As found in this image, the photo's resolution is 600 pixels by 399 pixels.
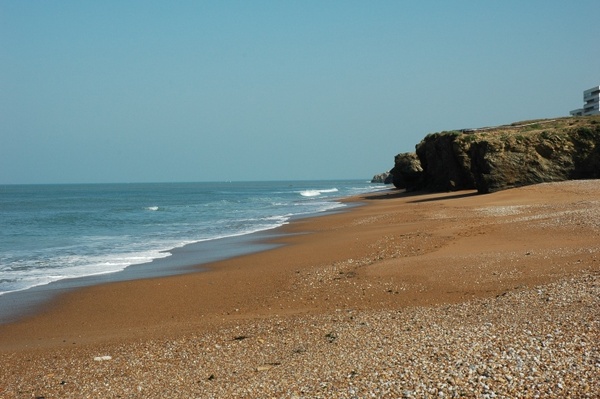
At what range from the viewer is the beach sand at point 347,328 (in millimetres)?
6434

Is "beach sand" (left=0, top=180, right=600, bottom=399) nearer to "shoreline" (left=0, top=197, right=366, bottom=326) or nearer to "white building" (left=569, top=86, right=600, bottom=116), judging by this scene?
"shoreline" (left=0, top=197, right=366, bottom=326)

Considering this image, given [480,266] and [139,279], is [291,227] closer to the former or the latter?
[139,279]

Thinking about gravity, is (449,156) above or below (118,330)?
above

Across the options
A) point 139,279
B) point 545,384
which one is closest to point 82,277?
point 139,279

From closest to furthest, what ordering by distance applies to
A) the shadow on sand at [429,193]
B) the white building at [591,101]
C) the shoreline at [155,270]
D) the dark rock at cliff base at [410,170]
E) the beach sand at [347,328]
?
the beach sand at [347,328] → the shoreline at [155,270] → the shadow on sand at [429,193] → the dark rock at cliff base at [410,170] → the white building at [591,101]

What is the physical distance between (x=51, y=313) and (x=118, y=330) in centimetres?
255

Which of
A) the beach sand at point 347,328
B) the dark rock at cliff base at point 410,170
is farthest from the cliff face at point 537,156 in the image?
the dark rock at cliff base at point 410,170

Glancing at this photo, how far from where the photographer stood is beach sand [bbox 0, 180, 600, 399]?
6.43 metres

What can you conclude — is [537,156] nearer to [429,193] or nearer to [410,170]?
[429,193]

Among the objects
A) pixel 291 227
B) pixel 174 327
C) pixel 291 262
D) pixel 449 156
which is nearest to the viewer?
pixel 174 327

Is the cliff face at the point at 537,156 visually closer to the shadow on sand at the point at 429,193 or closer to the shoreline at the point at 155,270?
the shadow on sand at the point at 429,193

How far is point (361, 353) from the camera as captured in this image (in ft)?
24.4

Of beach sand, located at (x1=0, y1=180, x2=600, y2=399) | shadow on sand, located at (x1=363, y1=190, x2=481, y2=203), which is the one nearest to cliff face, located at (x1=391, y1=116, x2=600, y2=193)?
shadow on sand, located at (x1=363, y1=190, x2=481, y2=203)

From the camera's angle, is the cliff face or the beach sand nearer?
the beach sand
